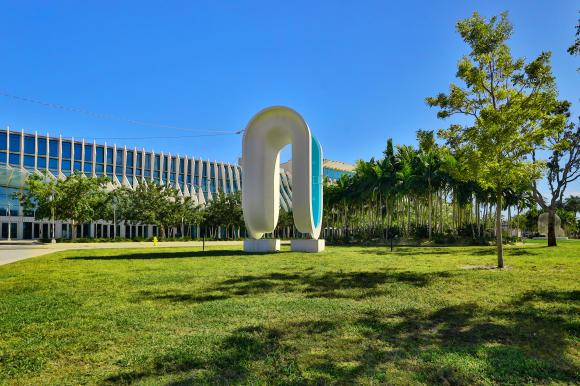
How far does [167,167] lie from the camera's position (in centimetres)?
8031

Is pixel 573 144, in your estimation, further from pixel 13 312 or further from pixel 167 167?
pixel 167 167

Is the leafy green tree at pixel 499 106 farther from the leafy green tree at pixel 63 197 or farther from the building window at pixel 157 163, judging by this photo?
the building window at pixel 157 163

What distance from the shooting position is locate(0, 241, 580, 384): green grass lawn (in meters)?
4.82

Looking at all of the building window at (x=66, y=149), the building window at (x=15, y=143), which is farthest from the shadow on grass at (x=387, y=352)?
the building window at (x=66, y=149)

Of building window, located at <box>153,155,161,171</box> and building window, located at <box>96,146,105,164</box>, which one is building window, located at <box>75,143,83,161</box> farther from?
building window, located at <box>153,155,161,171</box>

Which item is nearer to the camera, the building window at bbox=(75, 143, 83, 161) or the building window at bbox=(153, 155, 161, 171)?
the building window at bbox=(75, 143, 83, 161)

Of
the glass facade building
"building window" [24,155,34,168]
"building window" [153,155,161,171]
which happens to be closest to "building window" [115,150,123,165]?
the glass facade building

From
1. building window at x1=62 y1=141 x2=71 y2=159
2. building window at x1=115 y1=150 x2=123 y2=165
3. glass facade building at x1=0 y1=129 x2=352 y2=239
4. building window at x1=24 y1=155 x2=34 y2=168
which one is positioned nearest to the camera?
glass facade building at x1=0 y1=129 x2=352 y2=239

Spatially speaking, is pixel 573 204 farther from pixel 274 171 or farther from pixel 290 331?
pixel 290 331

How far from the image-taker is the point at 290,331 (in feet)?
21.1

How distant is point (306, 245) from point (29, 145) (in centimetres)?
5684

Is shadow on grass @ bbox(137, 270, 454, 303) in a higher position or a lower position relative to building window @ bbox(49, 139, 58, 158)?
lower

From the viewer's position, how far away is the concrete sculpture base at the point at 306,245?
24.6 m

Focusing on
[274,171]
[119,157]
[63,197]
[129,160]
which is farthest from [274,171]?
[129,160]
